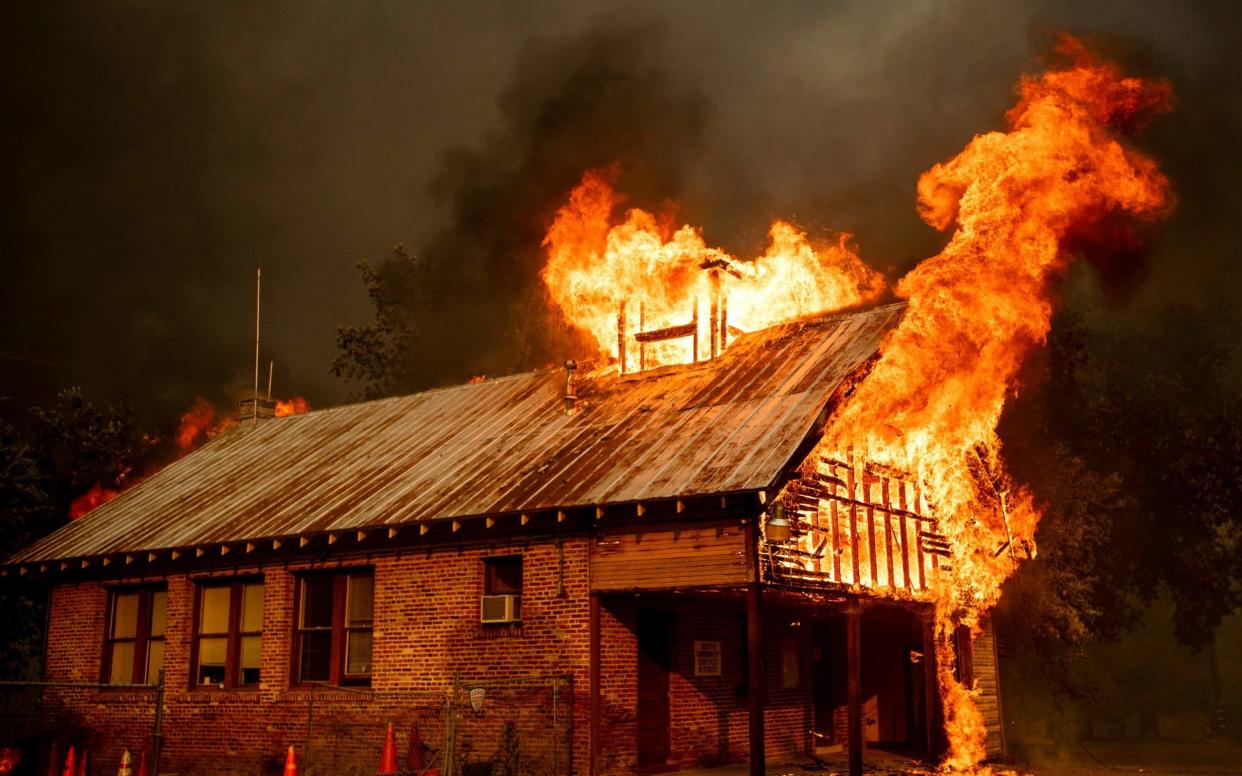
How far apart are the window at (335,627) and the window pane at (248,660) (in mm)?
1200

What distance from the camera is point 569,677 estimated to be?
1537 cm

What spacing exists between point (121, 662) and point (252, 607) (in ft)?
12.6

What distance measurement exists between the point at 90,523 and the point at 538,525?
12832 millimetres

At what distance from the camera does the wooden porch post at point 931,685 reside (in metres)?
18.9

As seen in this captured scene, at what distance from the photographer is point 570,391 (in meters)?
20.5

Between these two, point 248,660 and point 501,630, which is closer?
point 501,630

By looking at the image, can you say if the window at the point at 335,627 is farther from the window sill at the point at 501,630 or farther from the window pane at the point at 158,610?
the window pane at the point at 158,610

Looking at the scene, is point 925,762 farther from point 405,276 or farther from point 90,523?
point 405,276

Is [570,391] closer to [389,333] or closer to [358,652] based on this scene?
[358,652]

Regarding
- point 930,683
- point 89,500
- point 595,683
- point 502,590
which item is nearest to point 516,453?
point 502,590

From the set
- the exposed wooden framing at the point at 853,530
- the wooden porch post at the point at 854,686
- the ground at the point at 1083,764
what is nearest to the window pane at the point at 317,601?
the ground at the point at 1083,764

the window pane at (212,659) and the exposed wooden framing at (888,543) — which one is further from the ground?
the exposed wooden framing at (888,543)

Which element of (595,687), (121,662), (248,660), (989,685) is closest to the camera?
(595,687)

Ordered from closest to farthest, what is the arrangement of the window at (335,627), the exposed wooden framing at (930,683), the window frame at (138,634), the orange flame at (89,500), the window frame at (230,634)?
1. the window at (335,627)
2. the exposed wooden framing at (930,683)
3. the window frame at (230,634)
4. the window frame at (138,634)
5. the orange flame at (89,500)
